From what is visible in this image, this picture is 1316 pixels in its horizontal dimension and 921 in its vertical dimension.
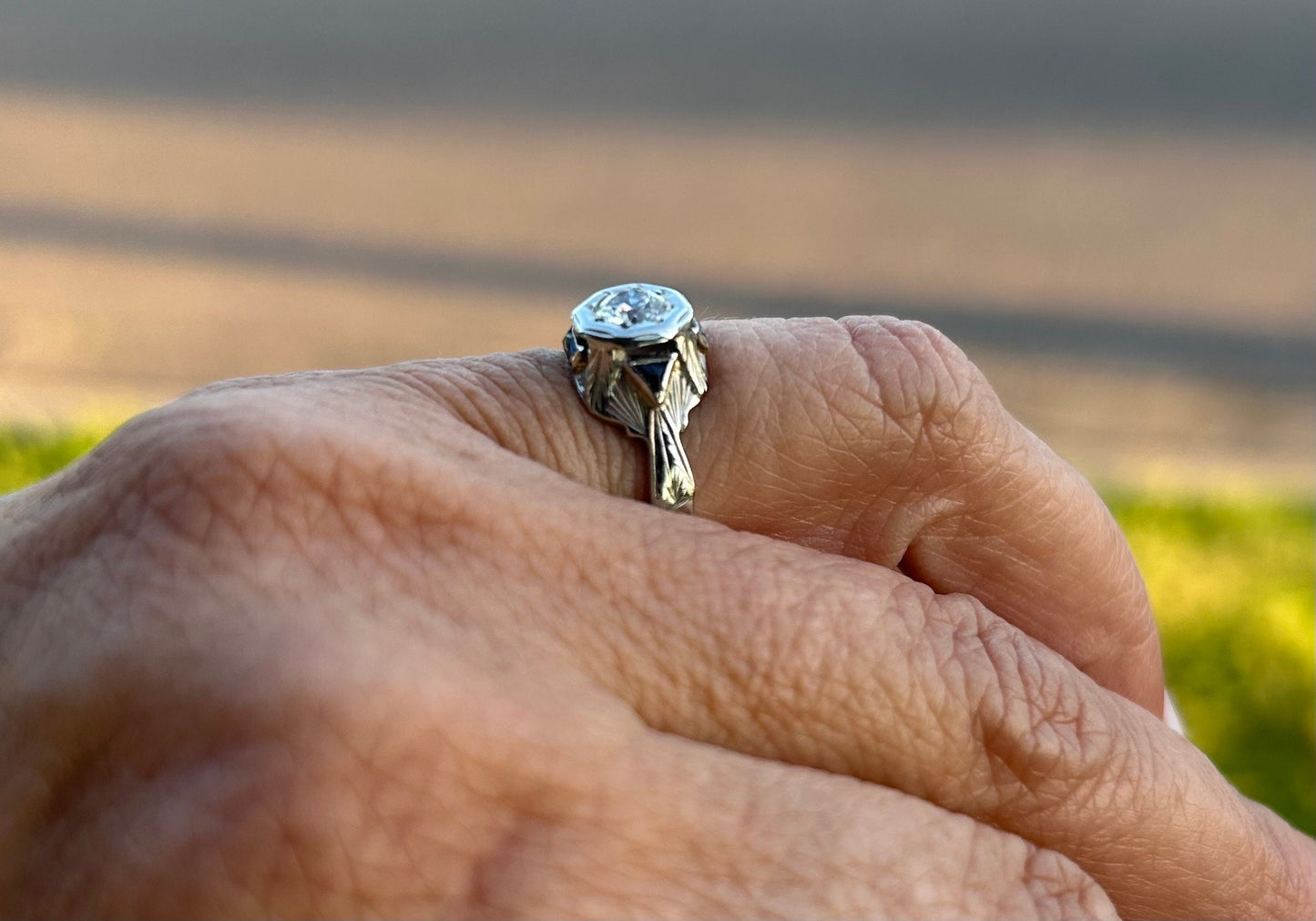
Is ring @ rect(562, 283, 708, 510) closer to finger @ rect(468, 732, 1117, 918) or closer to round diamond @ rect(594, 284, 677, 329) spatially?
round diamond @ rect(594, 284, 677, 329)

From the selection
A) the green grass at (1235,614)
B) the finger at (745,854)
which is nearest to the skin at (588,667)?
the finger at (745,854)

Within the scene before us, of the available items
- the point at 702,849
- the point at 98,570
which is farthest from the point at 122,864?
the point at 702,849

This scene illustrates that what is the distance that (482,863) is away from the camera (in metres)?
0.89

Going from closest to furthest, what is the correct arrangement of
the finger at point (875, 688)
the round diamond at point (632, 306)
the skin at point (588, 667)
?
the skin at point (588, 667) < the finger at point (875, 688) < the round diamond at point (632, 306)

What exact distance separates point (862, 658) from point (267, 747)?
465mm

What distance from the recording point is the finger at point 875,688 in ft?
3.38

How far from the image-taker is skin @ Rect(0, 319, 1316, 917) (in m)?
0.87

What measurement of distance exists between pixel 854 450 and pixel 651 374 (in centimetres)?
19

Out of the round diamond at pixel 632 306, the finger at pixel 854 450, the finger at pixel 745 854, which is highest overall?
the round diamond at pixel 632 306

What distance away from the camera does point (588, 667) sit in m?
1.00

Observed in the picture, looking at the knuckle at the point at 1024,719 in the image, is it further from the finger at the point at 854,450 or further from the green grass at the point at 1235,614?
the green grass at the point at 1235,614

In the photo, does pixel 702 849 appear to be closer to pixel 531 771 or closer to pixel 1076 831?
pixel 531 771

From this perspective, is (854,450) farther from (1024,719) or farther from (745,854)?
(745,854)

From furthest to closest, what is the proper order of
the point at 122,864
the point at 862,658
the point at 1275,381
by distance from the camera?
the point at 1275,381 < the point at 862,658 < the point at 122,864
